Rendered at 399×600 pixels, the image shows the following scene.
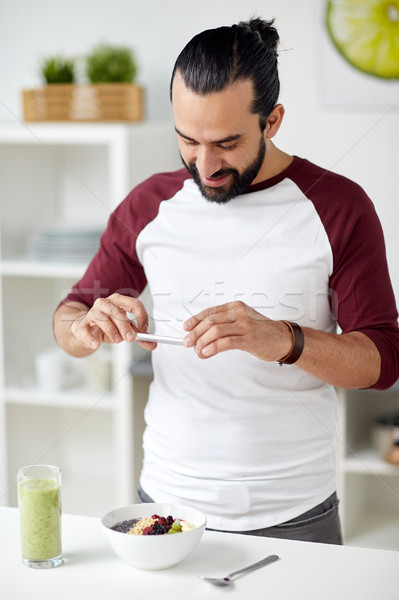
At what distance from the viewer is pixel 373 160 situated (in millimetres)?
Answer: 1201

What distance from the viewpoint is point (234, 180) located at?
41.8 inches

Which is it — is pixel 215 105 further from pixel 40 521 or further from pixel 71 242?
pixel 71 242

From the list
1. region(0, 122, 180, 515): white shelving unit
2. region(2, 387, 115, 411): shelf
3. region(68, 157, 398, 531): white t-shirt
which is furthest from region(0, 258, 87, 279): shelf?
region(68, 157, 398, 531): white t-shirt

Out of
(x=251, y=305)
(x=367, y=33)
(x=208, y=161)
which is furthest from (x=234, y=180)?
(x=367, y=33)

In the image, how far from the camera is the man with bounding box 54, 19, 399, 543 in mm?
1018

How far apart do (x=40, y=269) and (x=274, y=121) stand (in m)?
1.10

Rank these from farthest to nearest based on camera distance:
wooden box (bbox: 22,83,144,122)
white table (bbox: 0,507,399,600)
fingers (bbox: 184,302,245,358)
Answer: wooden box (bbox: 22,83,144,122) < fingers (bbox: 184,302,245,358) < white table (bbox: 0,507,399,600)

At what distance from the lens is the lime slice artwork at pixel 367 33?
1.23 m

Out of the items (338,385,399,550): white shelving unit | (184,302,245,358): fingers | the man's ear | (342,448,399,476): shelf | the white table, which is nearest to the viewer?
the white table

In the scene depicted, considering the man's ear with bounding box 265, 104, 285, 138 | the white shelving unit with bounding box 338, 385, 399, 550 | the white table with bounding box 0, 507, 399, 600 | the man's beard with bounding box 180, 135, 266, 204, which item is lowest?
the white shelving unit with bounding box 338, 385, 399, 550

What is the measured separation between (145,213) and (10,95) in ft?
3.96

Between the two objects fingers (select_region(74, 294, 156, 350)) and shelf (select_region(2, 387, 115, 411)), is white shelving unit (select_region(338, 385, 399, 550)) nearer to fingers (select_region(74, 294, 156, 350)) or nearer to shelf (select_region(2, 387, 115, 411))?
shelf (select_region(2, 387, 115, 411))

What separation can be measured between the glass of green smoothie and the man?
0.22 metres

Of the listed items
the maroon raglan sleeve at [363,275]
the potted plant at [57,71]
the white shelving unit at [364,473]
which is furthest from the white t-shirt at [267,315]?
the potted plant at [57,71]
